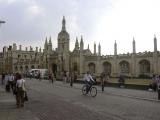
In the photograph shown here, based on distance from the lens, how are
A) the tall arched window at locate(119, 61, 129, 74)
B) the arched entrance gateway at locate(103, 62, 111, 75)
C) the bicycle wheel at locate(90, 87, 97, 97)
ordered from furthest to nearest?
the arched entrance gateway at locate(103, 62, 111, 75) < the tall arched window at locate(119, 61, 129, 74) < the bicycle wheel at locate(90, 87, 97, 97)

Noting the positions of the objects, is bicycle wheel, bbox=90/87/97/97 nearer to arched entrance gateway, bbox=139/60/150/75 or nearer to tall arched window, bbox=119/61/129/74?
arched entrance gateway, bbox=139/60/150/75

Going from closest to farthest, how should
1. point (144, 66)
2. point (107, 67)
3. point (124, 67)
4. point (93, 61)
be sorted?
point (144, 66), point (124, 67), point (107, 67), point (93, 61)

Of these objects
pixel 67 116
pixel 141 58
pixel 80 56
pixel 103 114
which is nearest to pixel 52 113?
pixel 67 116

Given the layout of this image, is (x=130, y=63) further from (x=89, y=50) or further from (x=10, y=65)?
(x=10, y=65)

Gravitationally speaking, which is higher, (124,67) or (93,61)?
(93,61)

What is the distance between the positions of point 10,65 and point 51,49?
3351cm

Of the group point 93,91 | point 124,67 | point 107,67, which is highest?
point 107,67

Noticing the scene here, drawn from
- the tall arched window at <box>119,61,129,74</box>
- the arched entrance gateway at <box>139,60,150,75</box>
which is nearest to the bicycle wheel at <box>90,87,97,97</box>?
the arched entrance gateway at <box>139,60,150,75</box>

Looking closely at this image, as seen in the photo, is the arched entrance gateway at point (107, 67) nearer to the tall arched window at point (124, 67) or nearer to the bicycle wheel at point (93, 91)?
the tall arched window at point (124, 67)

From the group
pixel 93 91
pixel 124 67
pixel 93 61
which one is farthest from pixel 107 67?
pixel 93 91

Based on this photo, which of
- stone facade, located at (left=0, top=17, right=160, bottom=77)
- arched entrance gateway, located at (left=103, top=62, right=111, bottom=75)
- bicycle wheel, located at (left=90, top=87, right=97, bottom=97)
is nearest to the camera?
bicycle wheel, located at (left=90, top=87, right=97, bottom=97)

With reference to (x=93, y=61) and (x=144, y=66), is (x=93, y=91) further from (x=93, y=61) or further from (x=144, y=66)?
(x=93, y=61)

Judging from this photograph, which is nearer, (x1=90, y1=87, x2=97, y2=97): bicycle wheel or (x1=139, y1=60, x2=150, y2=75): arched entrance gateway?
(x1=90, y1=87, x2=97, y2=97): bicycle wheel

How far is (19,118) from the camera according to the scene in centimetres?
1170
